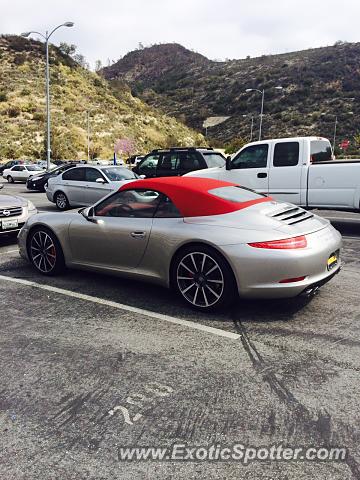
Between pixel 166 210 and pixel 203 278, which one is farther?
pixel 166 210

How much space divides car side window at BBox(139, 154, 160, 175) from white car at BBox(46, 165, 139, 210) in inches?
48.6

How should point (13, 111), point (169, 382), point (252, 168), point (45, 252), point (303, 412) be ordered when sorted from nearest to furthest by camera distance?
point (303, 412), point (169, 382), point (45, 252), point (252, 168), point (13, 111)

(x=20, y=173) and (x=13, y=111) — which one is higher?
(x=13, y=111)

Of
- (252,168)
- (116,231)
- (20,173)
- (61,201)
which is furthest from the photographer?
(20,173)

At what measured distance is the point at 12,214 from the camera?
27.5ft

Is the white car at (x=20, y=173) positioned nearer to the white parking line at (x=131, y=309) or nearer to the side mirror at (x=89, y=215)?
the white parking line at (x=131, y=309)

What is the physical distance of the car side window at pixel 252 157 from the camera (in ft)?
34.8

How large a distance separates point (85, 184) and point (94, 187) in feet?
1.43

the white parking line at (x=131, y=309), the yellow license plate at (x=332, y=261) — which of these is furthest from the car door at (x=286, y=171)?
the white parking line at (x=131, y=309)

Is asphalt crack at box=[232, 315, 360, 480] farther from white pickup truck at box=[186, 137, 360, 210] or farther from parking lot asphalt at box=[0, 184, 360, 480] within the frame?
white pickup truck at box=[186, 137, 360, 210]

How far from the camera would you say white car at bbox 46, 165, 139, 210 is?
12.9 m

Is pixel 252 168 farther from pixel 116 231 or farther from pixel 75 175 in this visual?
pixel 116 231

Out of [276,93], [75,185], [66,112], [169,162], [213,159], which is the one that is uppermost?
[276,93]

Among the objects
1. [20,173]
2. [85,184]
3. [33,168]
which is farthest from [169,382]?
[33,168]
